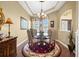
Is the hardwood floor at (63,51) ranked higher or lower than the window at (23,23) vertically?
lower

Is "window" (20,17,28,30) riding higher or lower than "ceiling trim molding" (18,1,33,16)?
lower

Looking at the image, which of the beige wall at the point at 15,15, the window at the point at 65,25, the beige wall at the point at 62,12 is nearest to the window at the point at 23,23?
the beige wall at the point at 15,15

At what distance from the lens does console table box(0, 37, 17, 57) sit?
12.7 feet

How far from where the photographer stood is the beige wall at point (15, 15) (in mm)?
3998

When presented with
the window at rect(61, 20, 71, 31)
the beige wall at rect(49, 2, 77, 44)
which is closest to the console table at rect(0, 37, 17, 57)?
the beige wall at rect(49, 2, 77, 44)

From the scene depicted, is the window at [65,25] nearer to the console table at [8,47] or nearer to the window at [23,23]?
the window at [23,23]

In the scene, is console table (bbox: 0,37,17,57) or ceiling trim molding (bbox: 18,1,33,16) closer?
console table (bbox: 0,37,17,57)

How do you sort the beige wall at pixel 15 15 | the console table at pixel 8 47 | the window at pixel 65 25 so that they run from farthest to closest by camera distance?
the window at pixel 65 25 < the beige wall at pixel 15 15 < the console table at pixel 8 47

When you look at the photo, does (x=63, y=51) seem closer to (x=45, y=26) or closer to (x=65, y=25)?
(x=65, y=25)

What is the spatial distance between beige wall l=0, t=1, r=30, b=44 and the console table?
0.13 metres

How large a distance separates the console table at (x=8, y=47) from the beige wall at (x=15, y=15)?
0.42ft

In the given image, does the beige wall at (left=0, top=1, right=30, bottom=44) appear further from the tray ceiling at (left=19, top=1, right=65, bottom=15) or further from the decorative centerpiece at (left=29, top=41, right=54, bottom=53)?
the decorative centerpiece at (left=29, top=41, right=54, bottom=53)

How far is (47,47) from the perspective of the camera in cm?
409

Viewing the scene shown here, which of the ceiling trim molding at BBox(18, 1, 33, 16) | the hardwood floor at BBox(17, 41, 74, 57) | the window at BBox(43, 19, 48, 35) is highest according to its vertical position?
the ceiling trim molding at BBox(18, 1, 33, 16)
